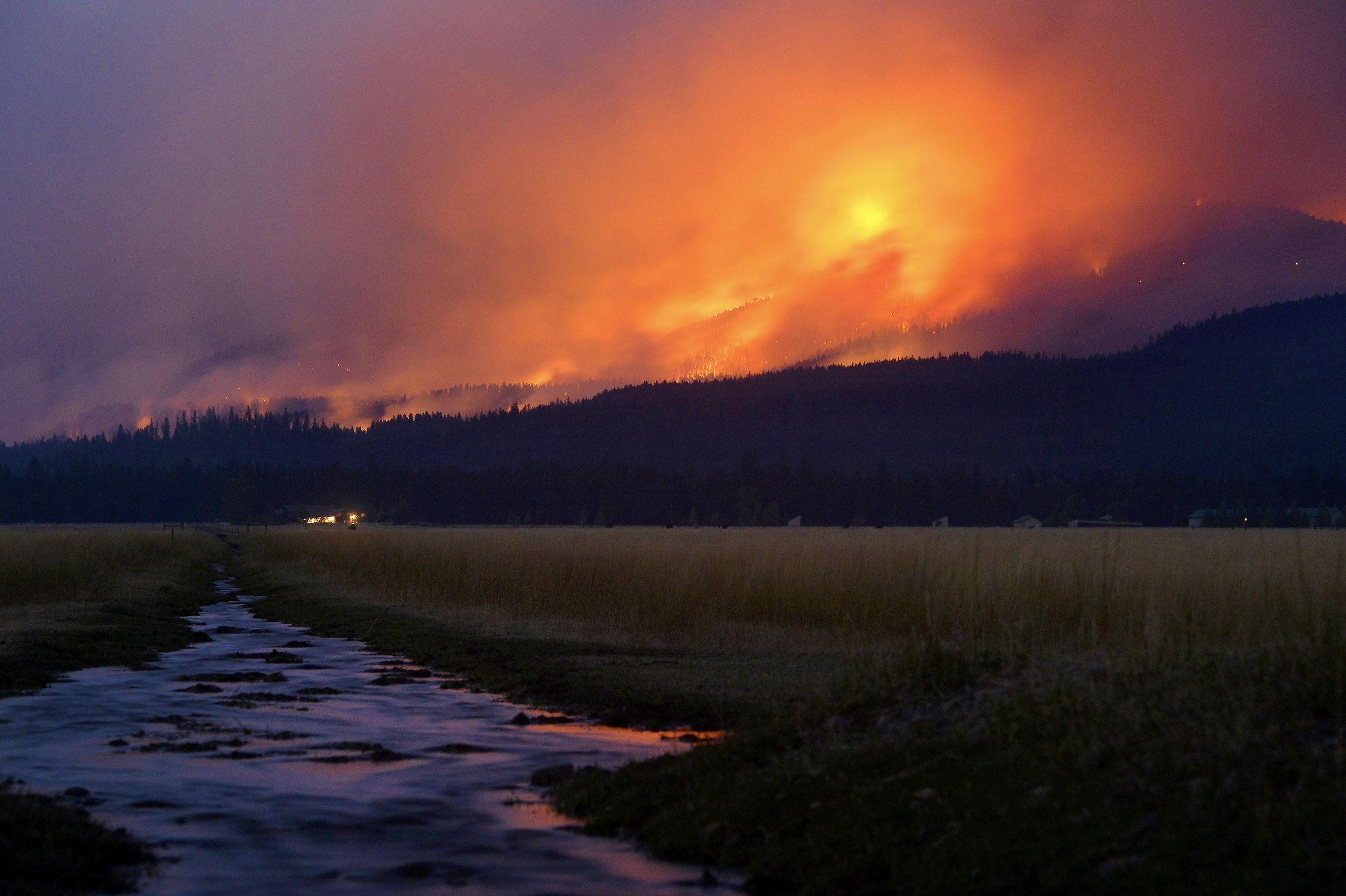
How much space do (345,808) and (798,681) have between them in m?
7.37

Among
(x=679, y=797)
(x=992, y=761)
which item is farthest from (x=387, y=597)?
(x=992, y=761)

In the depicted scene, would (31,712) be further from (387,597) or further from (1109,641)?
(387,597)

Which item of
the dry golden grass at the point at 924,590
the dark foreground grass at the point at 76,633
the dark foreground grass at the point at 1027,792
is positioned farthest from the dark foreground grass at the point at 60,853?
the dry golden grass at the point at 924,590

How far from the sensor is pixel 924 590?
21719 millimetres

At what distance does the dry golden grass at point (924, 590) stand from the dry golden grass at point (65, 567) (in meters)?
7.88

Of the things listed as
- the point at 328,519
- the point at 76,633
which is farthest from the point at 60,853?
the point at 328,519

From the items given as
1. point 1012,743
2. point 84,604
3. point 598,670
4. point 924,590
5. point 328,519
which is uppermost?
point 328,519

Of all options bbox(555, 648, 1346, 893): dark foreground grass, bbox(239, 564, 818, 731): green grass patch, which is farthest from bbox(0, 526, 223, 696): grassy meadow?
bbox(555, 648, 1346, 893): dark foreground grass

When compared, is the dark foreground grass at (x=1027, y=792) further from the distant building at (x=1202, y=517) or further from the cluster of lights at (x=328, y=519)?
the cluster of lights at (x=328, y=519)

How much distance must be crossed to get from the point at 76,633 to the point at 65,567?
1513 centimetres

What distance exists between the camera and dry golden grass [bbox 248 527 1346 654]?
14.0 meters

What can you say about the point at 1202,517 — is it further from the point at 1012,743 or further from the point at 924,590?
the point at 1012,743

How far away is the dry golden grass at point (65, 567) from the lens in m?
31.1

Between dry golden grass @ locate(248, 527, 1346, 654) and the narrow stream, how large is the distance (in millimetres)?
4201
